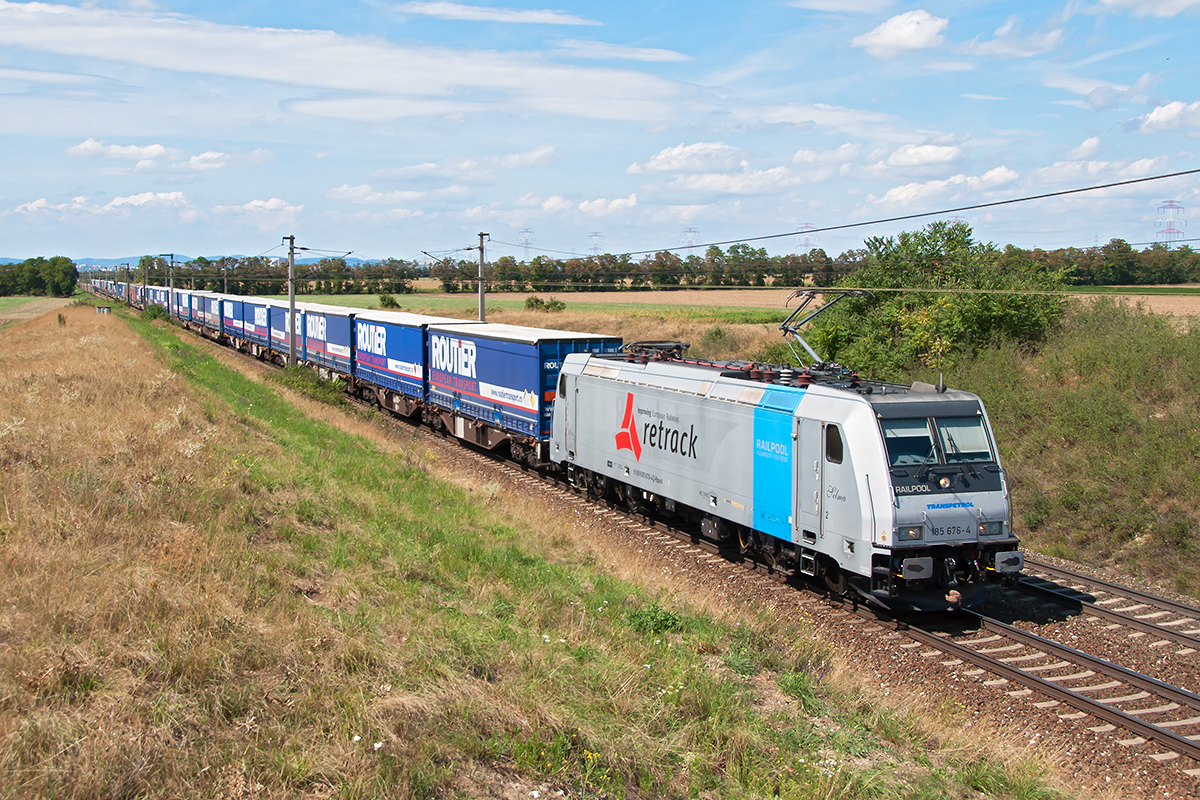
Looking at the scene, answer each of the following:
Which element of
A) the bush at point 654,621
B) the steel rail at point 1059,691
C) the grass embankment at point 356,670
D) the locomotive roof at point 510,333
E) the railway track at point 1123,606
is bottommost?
the railway track at point 1123,606

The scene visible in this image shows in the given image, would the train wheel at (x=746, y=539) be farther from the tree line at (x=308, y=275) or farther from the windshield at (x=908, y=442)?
the tree line at (x=308, y=275)

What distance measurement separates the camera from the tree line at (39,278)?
157 metres

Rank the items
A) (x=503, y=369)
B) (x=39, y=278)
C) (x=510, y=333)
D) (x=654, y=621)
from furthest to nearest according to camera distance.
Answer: (x=39, y=278) → (x=510, y=333) → (x=503, y=369) → (x=654, y=621)

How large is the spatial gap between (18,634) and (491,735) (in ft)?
12.4

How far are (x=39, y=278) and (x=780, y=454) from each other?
629ft

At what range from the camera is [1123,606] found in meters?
12.0

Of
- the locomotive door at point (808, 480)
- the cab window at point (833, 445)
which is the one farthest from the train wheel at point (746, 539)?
the cab window at point (833, 445)

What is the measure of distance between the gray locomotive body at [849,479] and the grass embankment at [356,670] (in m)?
1.96

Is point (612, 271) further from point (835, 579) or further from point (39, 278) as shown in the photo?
point (39, 278)

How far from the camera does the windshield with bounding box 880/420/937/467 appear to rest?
34.9ft

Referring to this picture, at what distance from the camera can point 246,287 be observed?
137 m

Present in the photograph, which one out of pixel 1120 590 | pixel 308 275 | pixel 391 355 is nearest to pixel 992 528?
pixel 1120 590

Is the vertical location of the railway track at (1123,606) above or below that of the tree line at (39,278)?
below

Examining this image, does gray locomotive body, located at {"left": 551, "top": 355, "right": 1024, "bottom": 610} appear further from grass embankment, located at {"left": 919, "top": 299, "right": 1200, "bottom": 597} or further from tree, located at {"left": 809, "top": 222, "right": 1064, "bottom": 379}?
tree, located at {"left": 809, "top": 222, "right": 1064, "bottom": 379}
